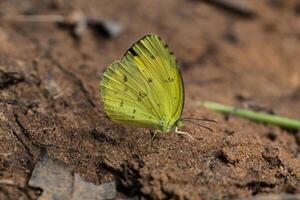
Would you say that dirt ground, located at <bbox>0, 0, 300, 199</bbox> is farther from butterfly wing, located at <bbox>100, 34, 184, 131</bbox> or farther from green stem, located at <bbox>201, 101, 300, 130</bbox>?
butterfly wing, located at <bbox>100, 34, 184, 131</bbox>

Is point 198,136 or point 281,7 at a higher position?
point 281,7

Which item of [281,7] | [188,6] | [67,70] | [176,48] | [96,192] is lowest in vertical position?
[96,192]

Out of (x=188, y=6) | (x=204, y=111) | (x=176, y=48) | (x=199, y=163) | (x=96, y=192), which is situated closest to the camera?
(x=96, y=192)

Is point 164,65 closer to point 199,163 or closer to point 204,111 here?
point 199,163

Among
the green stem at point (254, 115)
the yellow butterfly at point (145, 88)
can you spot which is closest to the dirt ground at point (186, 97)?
the green stem at point (254, 115)

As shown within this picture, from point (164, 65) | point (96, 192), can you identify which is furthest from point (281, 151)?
point (96, 192)

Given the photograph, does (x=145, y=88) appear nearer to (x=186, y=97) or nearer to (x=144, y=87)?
(x=144, y=87)

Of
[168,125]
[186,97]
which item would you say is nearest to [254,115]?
[186,97]
